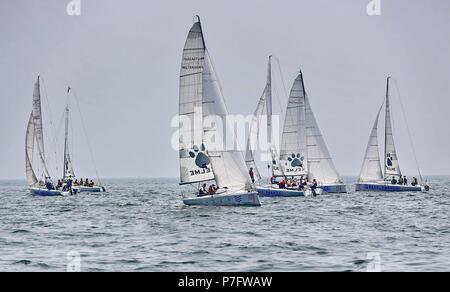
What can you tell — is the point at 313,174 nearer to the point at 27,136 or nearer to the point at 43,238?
the point at 27,136

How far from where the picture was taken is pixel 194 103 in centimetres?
4428

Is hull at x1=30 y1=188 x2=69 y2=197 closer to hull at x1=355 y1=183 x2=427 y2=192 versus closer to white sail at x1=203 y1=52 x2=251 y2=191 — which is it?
hull at x1=355 y1=183 x2=427 y2=192

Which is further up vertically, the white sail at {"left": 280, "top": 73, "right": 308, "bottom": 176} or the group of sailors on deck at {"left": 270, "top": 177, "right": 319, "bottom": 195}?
the white sail at {"left": 280, "top": 73, "right": 308, "bottom": 176}

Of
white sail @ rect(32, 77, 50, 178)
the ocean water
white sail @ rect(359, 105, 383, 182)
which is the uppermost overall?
white sail @ rect(32, 77, 50, 178)

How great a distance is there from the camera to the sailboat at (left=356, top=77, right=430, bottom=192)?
75.6 m

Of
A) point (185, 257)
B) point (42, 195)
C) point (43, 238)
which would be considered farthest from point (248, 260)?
point (42, 195)

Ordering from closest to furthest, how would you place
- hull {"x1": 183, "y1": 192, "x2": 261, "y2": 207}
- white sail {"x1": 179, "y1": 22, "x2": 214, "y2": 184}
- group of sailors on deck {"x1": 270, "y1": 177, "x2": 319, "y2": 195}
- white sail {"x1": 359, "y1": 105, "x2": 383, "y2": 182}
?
hull {"x1": 183, "y1": 192, "x2": 261, "y2": 207} < white sail {"x1": 179, "y1": 22, "x2": 214, "y2": 184} < group of sailors on deck {"x1": 270, "y1": 177, "x2": 319, "y2": 195} < white sail {"x1": 359, "y1": 105, "x2": 383, "y2": 182}

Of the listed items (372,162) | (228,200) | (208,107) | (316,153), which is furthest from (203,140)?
(372,162)

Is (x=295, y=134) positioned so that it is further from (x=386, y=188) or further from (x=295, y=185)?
(x=386, y=188)

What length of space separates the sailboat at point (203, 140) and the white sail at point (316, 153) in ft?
85.8

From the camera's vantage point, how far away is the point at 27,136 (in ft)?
252

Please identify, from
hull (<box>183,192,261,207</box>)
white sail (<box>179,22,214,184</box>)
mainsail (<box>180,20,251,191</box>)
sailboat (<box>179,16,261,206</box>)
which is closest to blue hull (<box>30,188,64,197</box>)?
sailboat (<box>179,16,261,206</box>)

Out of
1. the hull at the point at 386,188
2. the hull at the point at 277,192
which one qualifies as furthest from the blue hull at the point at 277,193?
the hull at the point at 386,188
